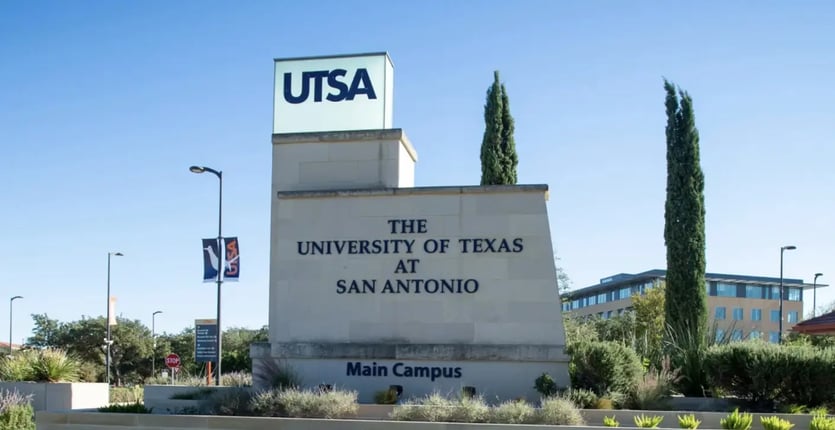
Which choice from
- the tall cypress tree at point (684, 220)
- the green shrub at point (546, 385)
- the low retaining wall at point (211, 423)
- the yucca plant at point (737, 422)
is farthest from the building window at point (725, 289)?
the low retaining wall at point (211, 423)

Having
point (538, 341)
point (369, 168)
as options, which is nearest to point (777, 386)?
point (538, 341)

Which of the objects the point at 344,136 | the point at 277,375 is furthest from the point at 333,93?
the point at 277,375

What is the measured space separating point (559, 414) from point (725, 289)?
85430mm

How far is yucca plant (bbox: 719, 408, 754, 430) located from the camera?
43.1 ft

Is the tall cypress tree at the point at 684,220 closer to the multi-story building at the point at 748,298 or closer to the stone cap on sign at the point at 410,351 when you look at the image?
the stone cap on sign at the point at 410,351

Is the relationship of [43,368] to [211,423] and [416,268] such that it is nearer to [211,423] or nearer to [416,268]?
[211,423]

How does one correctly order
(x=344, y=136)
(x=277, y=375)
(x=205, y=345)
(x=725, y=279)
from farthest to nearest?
(x=725, y=279) < (x=205, y=345) < (x=344, y=136) < (x=277, y=375)

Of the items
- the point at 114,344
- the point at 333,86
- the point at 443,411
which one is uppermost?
the point at 333,86

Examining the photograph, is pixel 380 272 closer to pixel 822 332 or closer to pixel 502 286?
pixel 502 286

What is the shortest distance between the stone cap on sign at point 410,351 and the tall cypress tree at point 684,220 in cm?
863

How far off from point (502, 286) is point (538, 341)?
4.30 feet

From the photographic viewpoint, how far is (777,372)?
48.5 feet

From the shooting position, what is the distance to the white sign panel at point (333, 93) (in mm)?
18547

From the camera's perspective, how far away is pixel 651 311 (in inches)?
2247
